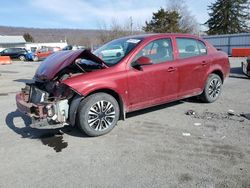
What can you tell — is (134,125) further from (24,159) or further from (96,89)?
(24,159)

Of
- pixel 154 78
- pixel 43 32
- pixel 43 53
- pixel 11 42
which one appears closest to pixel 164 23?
pixel 43 53

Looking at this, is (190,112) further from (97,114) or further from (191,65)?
(97,114)

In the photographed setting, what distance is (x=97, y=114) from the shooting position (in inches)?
194

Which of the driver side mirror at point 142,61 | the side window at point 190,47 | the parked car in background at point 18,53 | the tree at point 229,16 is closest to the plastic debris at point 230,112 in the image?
the side window at point 190,47

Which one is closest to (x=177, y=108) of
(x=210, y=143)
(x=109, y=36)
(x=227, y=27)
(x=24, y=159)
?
(x=210, y=143)

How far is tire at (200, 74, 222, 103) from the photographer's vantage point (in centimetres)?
683

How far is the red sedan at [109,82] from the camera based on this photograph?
4.72 meters

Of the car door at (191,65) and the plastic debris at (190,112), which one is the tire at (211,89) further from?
the plastic debris at (190,112)

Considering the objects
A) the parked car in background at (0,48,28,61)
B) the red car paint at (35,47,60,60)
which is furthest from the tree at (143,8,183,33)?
the parked car in background at (0,48,28,61)

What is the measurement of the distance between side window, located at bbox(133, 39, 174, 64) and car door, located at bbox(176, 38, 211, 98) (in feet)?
0.80

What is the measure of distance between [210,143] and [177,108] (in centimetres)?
219

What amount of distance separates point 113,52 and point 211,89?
275 centimetres

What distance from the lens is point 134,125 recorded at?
5500 mm

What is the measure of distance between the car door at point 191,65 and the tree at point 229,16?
45355mm
